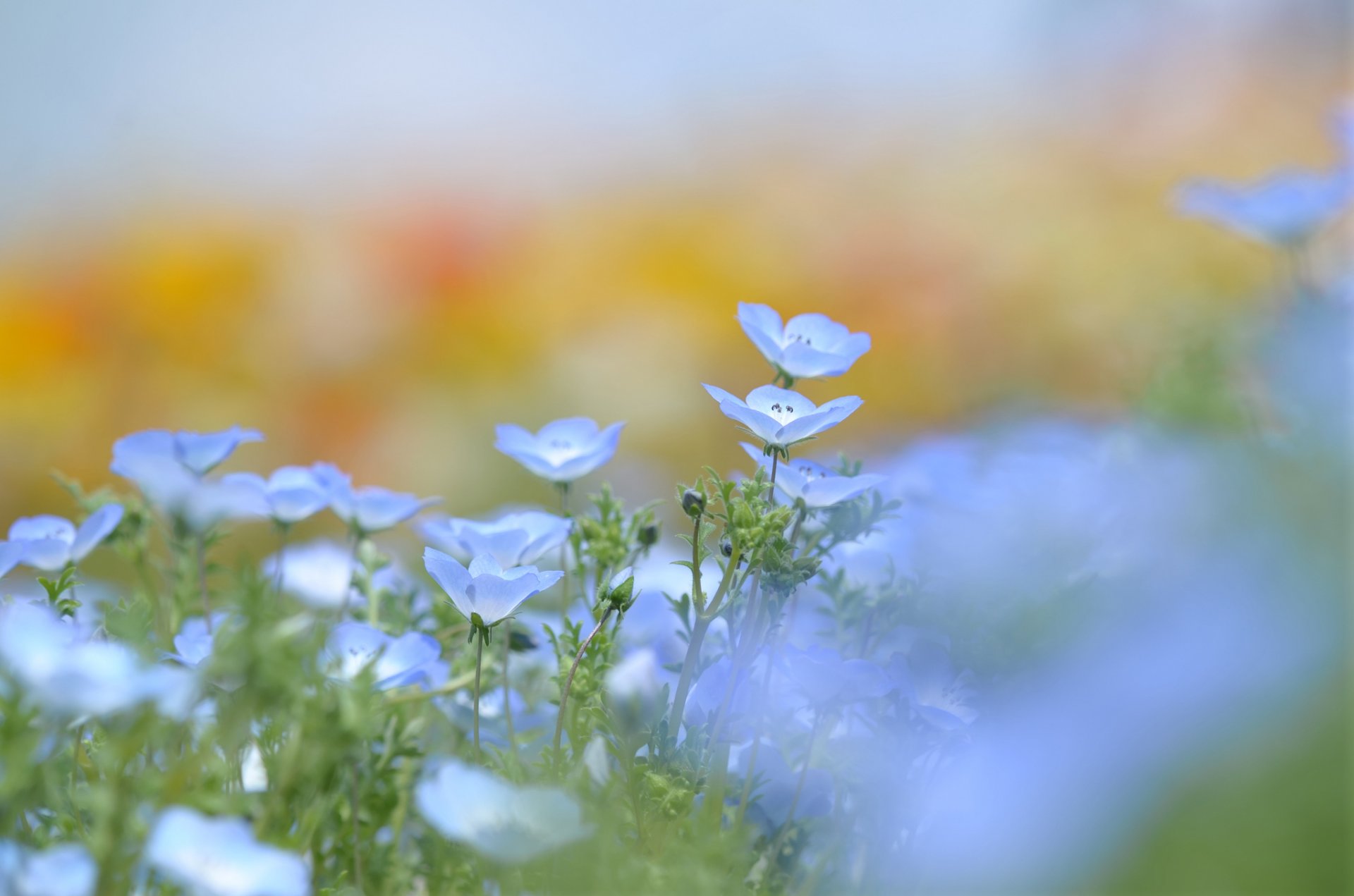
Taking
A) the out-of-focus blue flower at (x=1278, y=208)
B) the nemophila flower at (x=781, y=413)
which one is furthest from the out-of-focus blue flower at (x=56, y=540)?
the out-of-focus blue flower at (x=1278, y=208)

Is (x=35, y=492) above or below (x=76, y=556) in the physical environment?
above

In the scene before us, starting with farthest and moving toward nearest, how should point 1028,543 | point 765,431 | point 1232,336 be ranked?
1. point 1232,336
2. point 1028,543
3. point 765,431

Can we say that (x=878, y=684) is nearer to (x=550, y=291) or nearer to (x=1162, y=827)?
(x=1162, y=827)

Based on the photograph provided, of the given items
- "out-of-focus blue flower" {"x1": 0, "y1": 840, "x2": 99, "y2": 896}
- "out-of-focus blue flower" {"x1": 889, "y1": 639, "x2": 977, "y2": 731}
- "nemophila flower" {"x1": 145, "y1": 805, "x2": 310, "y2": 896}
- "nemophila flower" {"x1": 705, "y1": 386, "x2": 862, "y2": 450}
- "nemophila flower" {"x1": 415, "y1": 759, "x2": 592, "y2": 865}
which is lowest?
"out-of-focus blue flower" {"x1": 0, "y1": 840, "x2": 99, "y2": 896}

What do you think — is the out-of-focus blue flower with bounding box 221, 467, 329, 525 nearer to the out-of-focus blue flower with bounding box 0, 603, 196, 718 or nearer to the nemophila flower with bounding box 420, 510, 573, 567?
the nemophila flower with bounding box 420, 510, 573, 567

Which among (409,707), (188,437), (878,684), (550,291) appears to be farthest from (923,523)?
(550,291)

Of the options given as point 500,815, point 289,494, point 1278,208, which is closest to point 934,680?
point 500,815

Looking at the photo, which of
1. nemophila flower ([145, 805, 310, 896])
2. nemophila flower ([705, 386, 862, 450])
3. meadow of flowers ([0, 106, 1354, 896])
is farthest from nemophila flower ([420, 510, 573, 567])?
nemophila flower ([145, 805, 310, 896])
